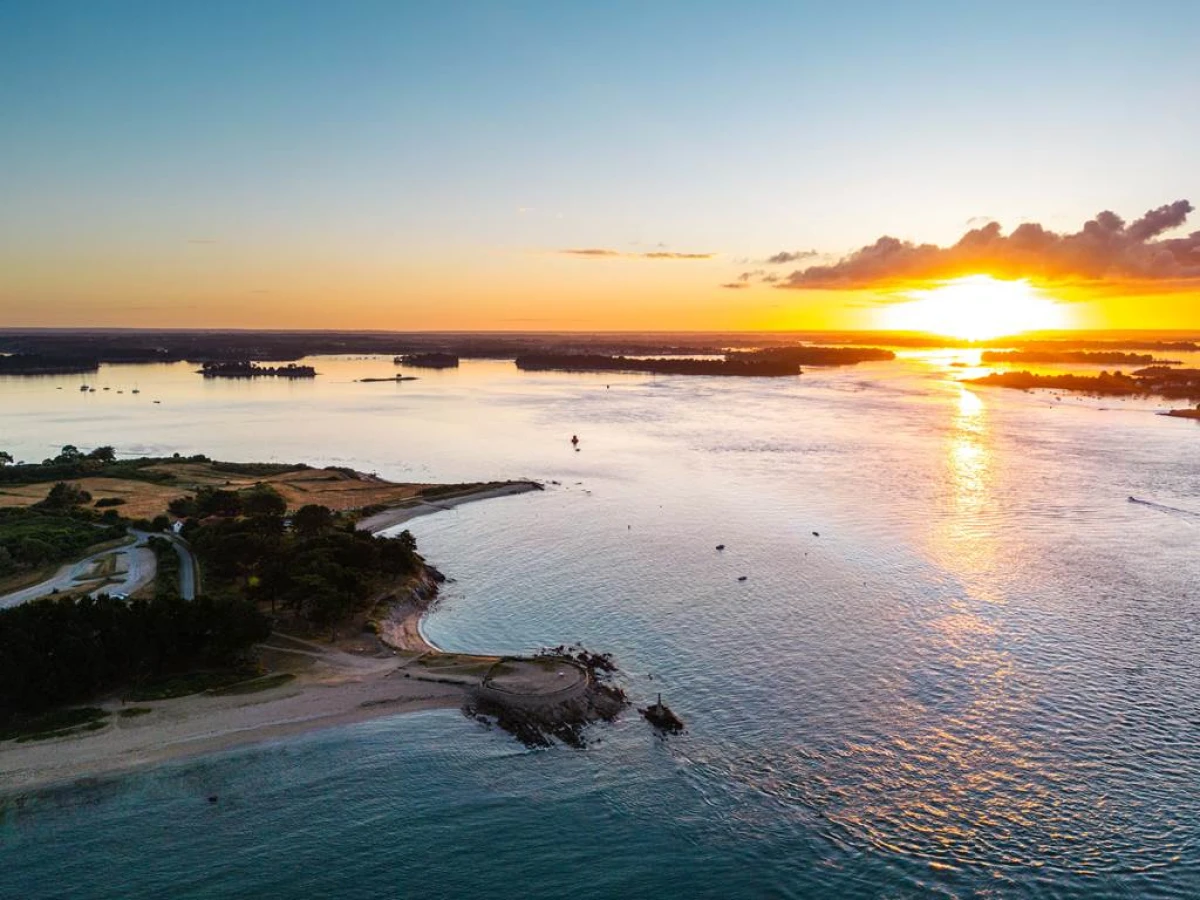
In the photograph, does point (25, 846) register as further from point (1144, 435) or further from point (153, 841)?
point (1144, 435)

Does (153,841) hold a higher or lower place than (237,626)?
lower

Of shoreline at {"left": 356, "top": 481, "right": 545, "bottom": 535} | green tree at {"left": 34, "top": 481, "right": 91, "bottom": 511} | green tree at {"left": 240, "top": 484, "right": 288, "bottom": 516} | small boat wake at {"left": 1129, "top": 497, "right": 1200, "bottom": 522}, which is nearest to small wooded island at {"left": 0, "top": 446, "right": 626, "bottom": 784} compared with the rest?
green tree at {"left": 240, "top": 484, "right": 288, "bottom": 516}

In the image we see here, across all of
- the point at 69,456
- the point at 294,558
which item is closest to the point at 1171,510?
the point at 294,558

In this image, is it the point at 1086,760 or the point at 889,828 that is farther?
the point at 1086,760

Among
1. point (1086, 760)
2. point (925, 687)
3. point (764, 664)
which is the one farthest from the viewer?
point (764, 664)

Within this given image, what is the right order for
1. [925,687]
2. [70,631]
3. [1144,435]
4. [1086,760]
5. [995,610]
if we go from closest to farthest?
[1086,760]
[70,631]
[925,687]
[995,610]
[1144,435]

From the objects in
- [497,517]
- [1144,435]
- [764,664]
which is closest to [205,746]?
[764,664]
